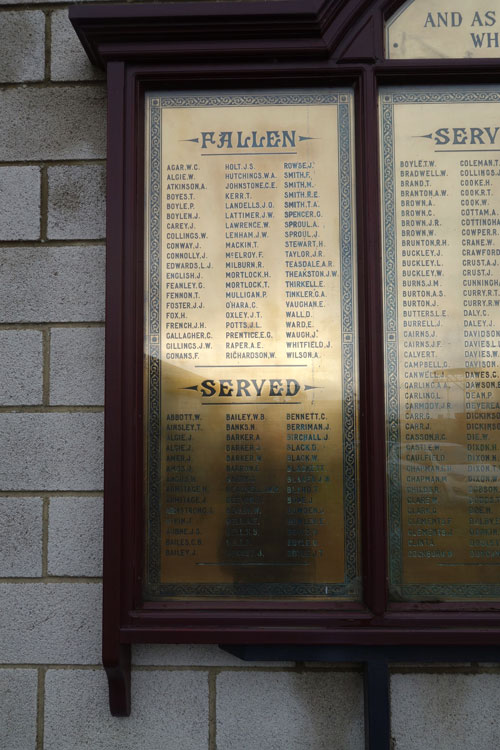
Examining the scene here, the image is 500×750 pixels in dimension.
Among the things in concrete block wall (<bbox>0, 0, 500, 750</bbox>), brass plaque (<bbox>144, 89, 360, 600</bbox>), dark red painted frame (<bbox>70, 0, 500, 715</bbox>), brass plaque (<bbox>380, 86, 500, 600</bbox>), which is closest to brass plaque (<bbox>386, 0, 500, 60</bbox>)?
dark red painted frame (<bbox>70, 0, 500, 715</bbox>)

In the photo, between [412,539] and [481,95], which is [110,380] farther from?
[481,95]

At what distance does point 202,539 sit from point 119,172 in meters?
→ 1.89

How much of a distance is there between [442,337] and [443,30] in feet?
5.25

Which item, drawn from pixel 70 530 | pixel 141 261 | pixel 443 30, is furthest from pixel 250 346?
pixel 443 30

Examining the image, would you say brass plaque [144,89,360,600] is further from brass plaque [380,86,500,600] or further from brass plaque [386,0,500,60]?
brass plaque [386,0,500,60]

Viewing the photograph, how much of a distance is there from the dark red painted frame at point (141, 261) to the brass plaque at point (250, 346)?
2.6 inches

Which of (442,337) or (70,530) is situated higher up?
(442,337)

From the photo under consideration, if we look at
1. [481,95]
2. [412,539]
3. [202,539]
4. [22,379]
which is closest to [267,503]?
[202,539]

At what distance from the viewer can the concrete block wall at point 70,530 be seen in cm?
258

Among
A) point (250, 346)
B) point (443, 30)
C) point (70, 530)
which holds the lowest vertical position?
point (70, 530)

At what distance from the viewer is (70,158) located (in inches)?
111

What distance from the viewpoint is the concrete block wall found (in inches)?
102

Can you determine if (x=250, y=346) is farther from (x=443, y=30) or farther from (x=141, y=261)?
(x=443, y=30)

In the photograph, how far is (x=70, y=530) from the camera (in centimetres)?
269
